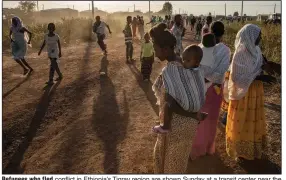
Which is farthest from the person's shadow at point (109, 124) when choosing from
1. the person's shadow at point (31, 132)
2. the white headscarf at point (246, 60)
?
the white headscarf at point (246, 60)

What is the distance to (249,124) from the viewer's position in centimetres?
405

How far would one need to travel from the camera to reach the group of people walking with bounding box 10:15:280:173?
9.59ft

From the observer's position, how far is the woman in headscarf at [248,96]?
3969 mm

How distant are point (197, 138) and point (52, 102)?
147 inches

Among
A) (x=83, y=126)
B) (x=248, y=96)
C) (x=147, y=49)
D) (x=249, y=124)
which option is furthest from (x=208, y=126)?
(x=147, y=49)

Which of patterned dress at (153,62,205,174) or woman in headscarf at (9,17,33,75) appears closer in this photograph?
patterned dress at (153,62,205,174)

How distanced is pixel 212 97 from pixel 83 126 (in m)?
2.35

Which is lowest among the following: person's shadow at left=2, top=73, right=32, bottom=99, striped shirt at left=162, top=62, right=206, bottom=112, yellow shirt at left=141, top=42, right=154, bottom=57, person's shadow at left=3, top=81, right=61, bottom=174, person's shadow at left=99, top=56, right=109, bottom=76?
person's shadow at left=3, top=81, right=61, bottom=174

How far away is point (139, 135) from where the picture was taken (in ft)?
16.7

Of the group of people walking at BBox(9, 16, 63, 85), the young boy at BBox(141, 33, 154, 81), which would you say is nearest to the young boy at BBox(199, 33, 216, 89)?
the young boy at BBox(141, 33, 154, 81)

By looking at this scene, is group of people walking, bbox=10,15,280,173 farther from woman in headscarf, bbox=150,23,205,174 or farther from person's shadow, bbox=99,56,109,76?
person's shadow, bbox=99,56,109,76

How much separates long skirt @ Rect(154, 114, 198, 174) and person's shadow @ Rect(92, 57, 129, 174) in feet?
3.32

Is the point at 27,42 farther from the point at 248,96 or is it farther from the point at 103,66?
the point at 248,96

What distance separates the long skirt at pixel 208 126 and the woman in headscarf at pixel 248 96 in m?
0.23
